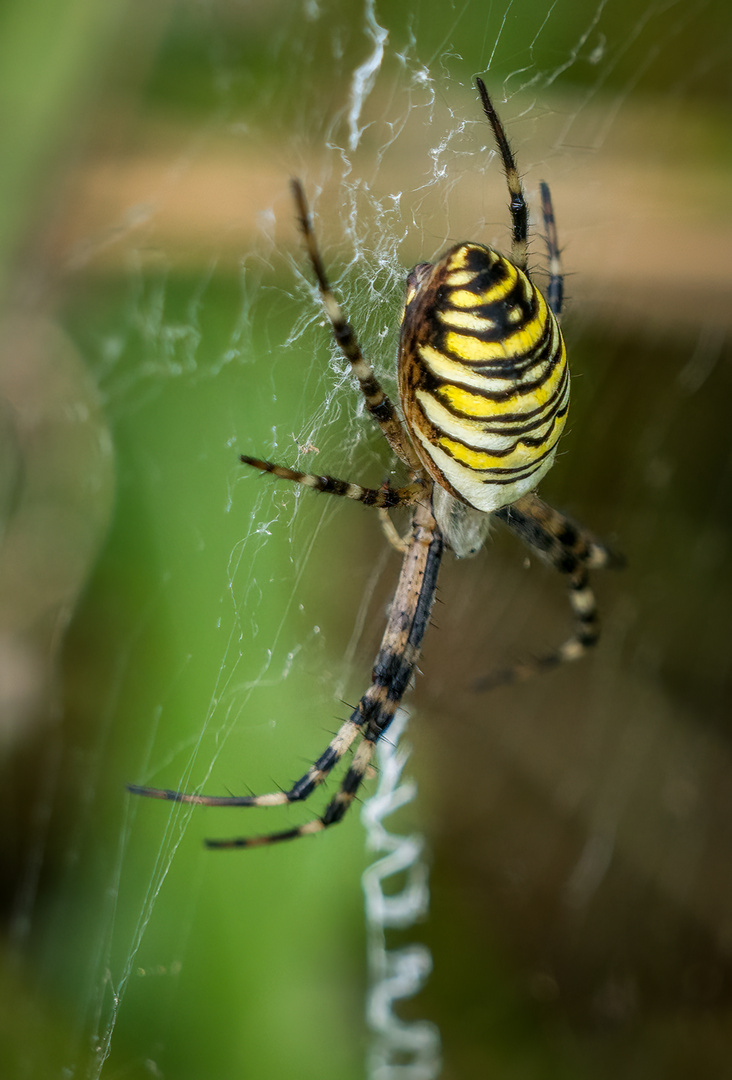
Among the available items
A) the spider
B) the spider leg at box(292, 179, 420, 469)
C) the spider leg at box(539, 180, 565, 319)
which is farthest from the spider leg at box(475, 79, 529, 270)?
the spider leg at box(292, 179, 420, 469)

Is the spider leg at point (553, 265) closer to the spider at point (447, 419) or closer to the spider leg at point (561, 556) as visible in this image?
the spider at point (447, 419)

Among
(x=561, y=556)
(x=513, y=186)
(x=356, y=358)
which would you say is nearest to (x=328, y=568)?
(x=561, y=556)

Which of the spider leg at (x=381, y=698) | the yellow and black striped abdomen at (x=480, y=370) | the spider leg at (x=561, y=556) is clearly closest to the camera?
the yellow and black striped abdomen at (x=480, y=370)

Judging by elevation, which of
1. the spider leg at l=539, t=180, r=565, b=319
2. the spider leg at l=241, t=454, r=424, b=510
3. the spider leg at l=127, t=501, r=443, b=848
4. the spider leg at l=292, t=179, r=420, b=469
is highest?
the spider leg at l=539, t=180, r=565, b=319

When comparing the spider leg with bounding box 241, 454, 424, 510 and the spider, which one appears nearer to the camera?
the spider

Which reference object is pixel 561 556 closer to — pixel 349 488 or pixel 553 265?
pixel 553 265

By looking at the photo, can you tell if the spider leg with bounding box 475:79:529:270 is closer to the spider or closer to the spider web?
the spider

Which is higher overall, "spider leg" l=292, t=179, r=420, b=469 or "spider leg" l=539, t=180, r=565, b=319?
"spider leg" l=539, t=180, r=565, b=319

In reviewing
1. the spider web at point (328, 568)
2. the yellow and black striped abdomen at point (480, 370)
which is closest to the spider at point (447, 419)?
the yellow and black striped abdomen at point (480, 370)
